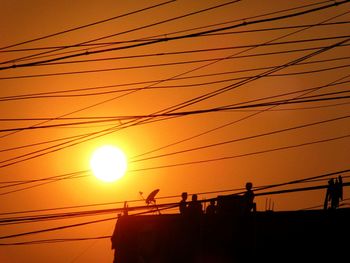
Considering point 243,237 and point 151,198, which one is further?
point 243,237

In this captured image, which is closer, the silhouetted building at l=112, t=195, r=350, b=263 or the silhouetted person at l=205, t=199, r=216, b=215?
the silhouetted building at l=112, t=195, r=350, b=263

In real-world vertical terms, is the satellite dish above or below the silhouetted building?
above

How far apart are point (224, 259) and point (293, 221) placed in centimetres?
282

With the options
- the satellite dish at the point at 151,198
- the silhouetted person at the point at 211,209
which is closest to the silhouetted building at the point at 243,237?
the silhouetted person at the point at 211,209

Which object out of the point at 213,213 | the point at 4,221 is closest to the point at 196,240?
the point at 213,213

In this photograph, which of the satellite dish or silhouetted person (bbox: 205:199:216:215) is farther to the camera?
silhouetted person (bbox: 205:199:216:215)

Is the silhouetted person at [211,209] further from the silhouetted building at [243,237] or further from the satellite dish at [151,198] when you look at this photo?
the satellite dish at [151,198]

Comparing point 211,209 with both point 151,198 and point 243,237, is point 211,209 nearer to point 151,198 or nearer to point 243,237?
point 243,237

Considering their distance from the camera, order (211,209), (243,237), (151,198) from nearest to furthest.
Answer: (151,198), (243,237), (211,209)

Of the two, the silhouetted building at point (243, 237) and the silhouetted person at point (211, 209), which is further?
the silhouetted person at point (211, 209)

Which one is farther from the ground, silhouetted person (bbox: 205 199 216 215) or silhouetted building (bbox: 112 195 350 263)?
silhouetted person (bbox: 205 199 216 215)

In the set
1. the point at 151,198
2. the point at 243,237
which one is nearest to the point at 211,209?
the point at 243,237

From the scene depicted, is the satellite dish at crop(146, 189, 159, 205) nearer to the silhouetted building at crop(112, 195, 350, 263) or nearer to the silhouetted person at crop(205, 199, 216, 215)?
the silhouetted building at crop(112, 195, 350, 263)

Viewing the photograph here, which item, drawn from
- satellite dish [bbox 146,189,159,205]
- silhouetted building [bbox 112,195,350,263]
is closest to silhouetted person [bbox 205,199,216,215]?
silhouetted building [bbox 112,195,350,263]
